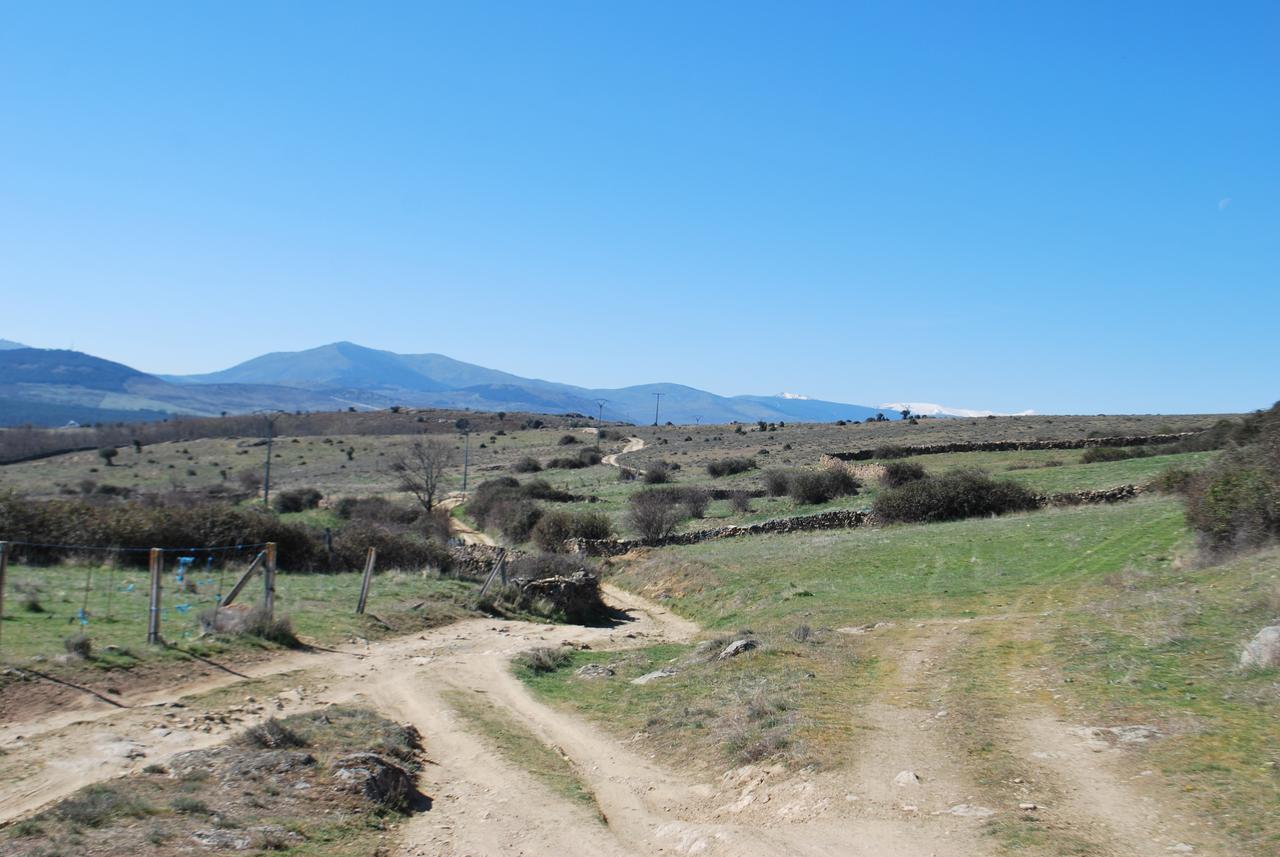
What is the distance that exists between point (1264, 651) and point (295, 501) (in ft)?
174

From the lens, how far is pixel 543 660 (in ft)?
59.8

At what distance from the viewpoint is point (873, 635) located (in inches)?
692

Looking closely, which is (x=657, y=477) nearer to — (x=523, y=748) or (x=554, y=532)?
(x=554, y=532)

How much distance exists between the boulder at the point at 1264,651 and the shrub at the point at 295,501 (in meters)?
51.3

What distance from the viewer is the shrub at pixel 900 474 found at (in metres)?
43.1

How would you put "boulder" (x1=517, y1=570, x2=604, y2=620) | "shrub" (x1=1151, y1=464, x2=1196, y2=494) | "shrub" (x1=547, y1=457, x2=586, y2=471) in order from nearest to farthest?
"boulder" (x1=517, y1=570, x2=604, y2=620)
"shrub" (x1=1151, y1=464, x2=1196, y2=494)
"shrub" (x1=547, y1=457, x2=586, y2=471)

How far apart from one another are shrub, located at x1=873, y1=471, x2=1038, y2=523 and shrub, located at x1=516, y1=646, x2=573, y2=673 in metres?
21.1

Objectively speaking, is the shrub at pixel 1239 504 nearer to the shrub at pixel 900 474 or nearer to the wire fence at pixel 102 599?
the wire fence at pixel 102 599

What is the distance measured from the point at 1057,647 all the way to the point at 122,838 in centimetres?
1201

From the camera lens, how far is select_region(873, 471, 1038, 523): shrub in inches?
1426

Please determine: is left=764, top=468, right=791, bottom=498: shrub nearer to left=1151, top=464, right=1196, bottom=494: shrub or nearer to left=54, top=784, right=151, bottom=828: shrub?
left=1151, top=464, right=1196, bottom=494: shrub

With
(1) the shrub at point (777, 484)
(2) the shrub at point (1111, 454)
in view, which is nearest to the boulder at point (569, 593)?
(1) the shrub at point (777, 484)

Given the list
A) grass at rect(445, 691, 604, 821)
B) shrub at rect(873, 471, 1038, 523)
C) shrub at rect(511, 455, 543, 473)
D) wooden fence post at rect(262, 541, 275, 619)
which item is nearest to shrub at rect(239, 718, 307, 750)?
grass at rect(445, 691, 604, 821)

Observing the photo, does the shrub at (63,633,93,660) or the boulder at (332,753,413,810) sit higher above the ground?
the shrub at (63,633,93,660)
